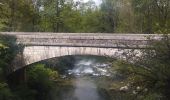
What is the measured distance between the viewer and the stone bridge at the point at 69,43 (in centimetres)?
2070

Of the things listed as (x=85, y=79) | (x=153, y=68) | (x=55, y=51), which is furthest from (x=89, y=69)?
(x=153, y=68)

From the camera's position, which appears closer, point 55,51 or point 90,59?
point 55,51

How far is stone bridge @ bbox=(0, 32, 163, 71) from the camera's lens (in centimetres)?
2070

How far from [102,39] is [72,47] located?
1.86 metres

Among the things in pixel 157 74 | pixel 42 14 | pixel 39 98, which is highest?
pixel 42 14

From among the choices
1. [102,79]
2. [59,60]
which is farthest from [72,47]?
[59,60]

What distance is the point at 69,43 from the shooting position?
2195cm

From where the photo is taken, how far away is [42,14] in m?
39.7

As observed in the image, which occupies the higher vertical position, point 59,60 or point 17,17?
point 17,17

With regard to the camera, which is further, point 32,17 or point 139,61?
point 32,17

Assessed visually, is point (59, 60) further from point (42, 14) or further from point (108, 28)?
point (108, 28)

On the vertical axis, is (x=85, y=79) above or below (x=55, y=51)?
below

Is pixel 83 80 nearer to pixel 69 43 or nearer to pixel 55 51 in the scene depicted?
pixel 55 51

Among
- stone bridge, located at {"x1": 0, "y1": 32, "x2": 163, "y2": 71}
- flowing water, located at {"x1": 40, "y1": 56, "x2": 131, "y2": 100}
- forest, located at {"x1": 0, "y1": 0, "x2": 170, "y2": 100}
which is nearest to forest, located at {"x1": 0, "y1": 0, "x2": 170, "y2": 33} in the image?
forest, located at {"x1": 0, "y1": 0, "x2": 170, "y2": 100}
